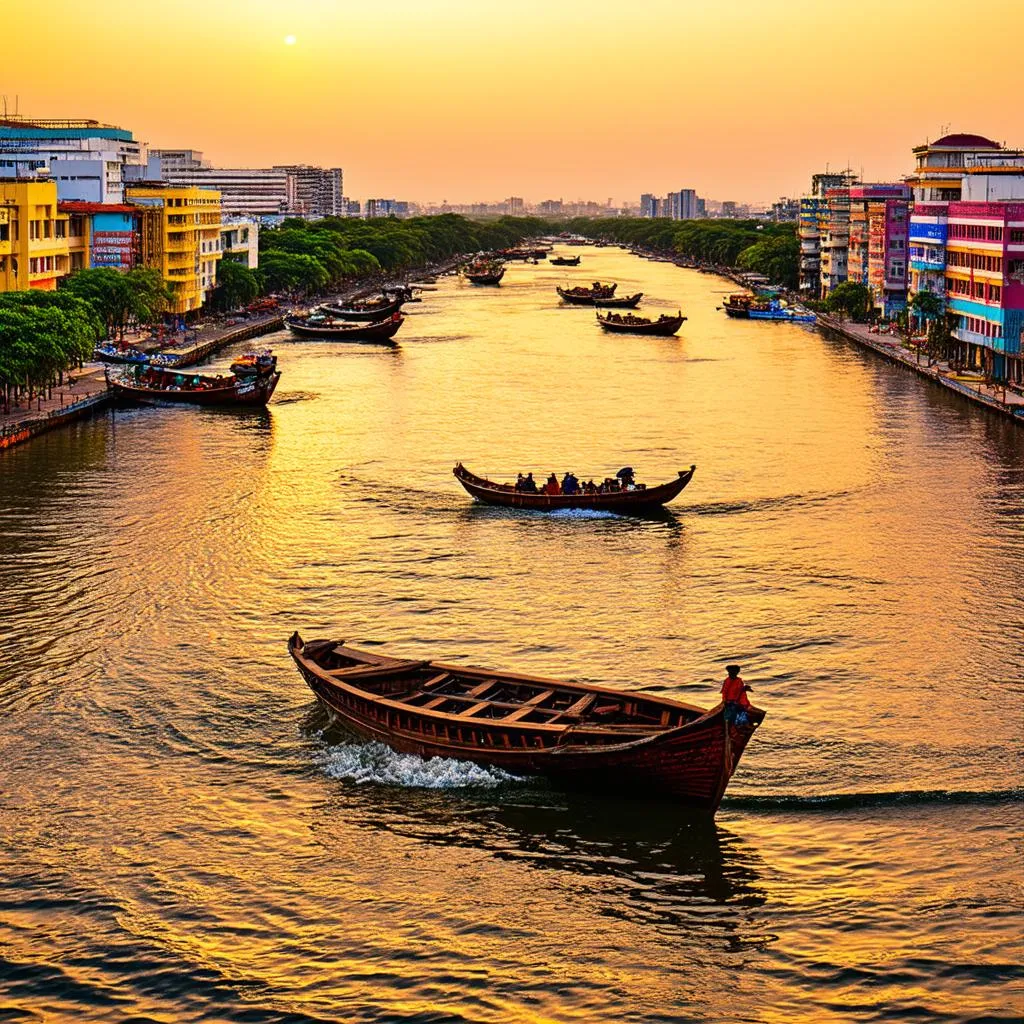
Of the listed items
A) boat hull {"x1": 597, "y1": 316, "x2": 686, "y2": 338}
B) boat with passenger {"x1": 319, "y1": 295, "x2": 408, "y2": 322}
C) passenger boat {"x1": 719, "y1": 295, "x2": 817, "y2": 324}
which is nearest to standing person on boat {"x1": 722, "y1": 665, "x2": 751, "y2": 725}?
boat with passenger {"x1": 319, "y1": 295, "x2": 408, "y2": 322}

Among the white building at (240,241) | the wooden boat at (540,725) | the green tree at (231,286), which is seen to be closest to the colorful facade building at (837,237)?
the white building at (240,241)

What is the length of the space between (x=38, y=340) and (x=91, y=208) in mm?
44255

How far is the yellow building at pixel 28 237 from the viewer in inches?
3656

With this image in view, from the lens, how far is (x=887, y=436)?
75938 mm

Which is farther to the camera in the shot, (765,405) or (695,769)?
(765,405)

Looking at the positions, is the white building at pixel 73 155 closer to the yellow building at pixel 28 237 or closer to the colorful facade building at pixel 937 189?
the yellow building at pixel 28 237

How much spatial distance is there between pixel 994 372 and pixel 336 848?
70668mm

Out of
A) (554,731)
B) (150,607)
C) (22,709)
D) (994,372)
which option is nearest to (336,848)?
(554,731)

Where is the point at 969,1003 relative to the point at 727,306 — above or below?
below

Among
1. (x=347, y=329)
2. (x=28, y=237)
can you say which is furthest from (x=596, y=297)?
(x=28, y=237)

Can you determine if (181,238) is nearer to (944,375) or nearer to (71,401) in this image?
(71,401)

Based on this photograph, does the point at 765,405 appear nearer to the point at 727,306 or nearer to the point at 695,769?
the point at 695,769

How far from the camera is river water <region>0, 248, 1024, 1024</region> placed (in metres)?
26.2

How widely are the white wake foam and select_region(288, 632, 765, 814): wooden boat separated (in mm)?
178
